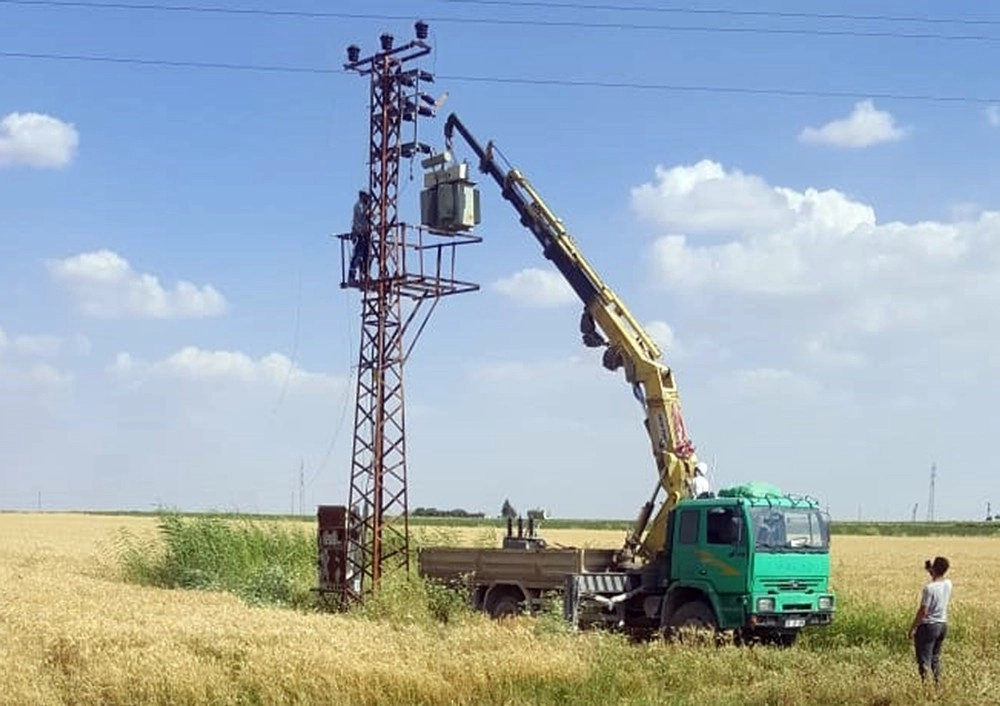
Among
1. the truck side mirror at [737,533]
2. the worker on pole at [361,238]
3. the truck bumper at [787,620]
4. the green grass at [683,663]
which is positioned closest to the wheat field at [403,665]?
the green grass at [683,663]

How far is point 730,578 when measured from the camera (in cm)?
2106

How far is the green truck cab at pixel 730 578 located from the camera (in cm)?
2097

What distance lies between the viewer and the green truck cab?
21.0 m

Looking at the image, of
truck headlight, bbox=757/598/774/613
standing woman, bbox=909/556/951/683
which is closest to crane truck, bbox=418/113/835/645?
truck headlight, bbox=757/598/774/613

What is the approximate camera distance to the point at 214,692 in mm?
14125

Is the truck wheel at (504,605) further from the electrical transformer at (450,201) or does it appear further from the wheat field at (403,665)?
the electrical transformer at (450,201)

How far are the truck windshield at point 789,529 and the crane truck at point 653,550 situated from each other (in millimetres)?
21

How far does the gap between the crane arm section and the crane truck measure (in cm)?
2

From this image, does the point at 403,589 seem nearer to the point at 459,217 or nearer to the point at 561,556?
the point at 561,556

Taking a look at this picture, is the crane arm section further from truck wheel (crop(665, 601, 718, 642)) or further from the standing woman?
the standing woman

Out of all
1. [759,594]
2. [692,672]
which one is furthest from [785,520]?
A: [692,672]

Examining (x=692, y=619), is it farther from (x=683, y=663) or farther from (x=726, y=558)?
(x=683, y=663)

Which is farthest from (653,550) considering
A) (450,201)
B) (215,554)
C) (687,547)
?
(215,554)

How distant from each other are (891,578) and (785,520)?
24.4m
